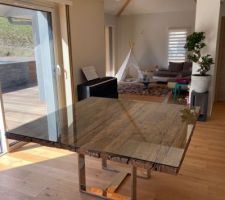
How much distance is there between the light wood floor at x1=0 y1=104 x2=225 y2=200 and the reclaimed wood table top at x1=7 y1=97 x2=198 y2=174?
29.1 inches

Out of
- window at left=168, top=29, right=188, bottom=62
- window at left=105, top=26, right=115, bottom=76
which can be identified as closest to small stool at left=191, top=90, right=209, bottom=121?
window at left=168, top=29, right=188, bottom=62

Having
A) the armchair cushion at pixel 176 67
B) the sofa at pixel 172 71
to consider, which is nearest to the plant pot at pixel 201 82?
the sofa at pixel 172 71

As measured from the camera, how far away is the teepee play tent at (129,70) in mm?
7113

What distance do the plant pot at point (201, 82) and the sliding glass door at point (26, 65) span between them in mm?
2243

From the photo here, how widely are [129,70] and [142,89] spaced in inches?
61.2

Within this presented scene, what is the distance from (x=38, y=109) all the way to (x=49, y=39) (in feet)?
3.50

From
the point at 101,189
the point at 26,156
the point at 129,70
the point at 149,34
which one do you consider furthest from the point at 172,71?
the point at 101,189

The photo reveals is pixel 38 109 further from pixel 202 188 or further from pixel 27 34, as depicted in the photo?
pixel 202 188

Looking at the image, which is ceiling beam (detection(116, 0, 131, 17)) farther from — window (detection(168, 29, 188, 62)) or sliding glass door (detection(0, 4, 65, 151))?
sliding glass door (detection(0, 4, 65, 151))

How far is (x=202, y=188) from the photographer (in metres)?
2.07

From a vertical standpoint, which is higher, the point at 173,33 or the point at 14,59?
the point at 173,33

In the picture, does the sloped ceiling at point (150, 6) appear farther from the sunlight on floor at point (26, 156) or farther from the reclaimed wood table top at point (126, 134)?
the reclaimed wood table top at point (126, 134)

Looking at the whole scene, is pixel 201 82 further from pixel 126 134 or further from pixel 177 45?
pixel 177 45

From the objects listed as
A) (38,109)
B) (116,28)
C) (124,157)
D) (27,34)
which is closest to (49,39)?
(27,34)
